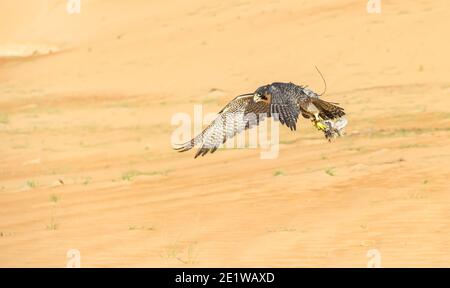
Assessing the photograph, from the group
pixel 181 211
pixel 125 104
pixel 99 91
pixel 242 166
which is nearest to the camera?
pixel 181 211

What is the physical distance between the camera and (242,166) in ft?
45.4

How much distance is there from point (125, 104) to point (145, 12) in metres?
9.65

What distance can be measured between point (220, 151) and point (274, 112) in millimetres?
8868

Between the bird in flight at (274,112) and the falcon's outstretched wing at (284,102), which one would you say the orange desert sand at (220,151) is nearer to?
the bird in flight at (274,112)

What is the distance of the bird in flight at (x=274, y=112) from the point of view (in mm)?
6883

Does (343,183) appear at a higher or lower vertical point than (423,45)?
lower

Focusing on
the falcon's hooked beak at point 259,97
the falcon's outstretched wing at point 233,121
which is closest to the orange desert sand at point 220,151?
the falcon's outstretched wing at point 233,121

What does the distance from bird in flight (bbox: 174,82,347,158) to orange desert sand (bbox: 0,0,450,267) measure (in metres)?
1.64

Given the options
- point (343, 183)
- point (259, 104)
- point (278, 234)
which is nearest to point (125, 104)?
point (343, 183)

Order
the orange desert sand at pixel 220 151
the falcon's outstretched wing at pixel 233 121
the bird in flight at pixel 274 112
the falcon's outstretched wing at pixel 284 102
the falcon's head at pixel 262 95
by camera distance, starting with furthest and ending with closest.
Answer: the orange desert sand at pixel 220 151 < the falcon's outstretched wing at pixel 233 121 < the falcon's head at pixel 262 95 < the bird in flight at pixel 274 112 < the falcon's outstretched wing at pixel 284 102

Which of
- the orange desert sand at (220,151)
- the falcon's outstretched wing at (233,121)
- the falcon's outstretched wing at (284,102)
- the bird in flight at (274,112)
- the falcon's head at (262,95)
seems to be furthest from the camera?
the orange desert sand at (220,151)

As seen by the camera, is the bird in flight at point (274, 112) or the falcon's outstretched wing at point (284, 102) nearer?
the falcon's outstretched wing at point (284, 102)
